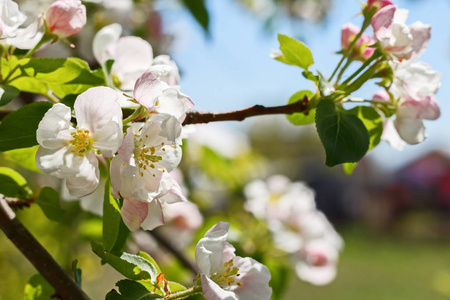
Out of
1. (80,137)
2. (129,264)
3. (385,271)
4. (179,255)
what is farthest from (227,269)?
(385,271)

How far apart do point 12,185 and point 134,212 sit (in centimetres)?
25

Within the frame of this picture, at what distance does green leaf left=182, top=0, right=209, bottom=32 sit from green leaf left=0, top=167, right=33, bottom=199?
68cm

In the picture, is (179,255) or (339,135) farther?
(179,255)

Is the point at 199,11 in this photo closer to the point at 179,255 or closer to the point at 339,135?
the point at 179,255

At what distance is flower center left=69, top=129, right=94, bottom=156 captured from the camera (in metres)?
0.51

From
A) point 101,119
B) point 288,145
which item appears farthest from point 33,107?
point 288,145

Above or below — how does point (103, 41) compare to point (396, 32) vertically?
below

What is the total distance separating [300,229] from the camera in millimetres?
1570

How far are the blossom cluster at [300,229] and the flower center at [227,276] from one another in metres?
0.94

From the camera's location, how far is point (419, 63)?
0.68 m

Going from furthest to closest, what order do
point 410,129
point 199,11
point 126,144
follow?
1. point 199,11
2. point 410,129
3. point 126,144

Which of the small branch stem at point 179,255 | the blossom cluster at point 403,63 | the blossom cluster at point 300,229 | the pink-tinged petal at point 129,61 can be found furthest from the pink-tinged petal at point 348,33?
the blossom cluster at point 300,229

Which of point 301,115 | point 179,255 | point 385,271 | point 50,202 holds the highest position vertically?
point 301,115

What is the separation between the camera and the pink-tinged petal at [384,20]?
2.11 feet
